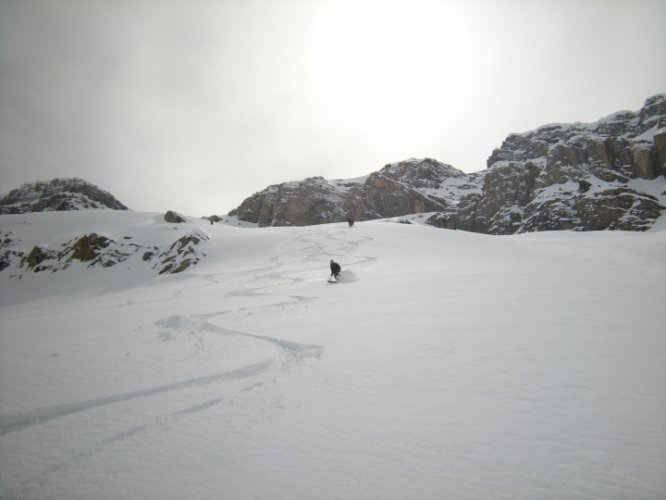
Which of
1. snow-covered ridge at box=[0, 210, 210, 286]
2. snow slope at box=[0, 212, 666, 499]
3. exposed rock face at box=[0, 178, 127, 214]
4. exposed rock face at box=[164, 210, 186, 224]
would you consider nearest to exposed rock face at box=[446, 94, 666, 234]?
snow slope at box=[0, 212, 666, 499]

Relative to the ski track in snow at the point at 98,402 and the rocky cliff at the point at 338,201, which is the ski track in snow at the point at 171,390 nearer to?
the ski track in snow at the point at 98,402

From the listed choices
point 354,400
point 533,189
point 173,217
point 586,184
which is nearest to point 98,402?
point 354,400

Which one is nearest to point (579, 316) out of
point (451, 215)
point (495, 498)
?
point (495, 498)

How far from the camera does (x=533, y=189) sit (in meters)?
96.0

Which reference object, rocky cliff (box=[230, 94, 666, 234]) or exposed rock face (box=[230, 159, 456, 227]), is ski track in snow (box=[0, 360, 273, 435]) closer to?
rocky cliff (box=[230, 94, 666, 234])

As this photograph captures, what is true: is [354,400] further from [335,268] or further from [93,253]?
[93,253]

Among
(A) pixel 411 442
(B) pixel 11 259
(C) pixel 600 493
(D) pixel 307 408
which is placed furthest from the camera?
(B) pixel 11 259

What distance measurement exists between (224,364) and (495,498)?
3.68m

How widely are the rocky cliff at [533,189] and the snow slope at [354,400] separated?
300ft

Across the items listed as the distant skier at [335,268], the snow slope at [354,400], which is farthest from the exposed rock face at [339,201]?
the snow slope at [354,400]

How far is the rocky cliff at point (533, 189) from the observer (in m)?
76.0

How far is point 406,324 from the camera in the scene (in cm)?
577

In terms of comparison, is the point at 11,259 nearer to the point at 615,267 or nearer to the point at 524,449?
the point at 524,449

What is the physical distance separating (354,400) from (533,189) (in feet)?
383
